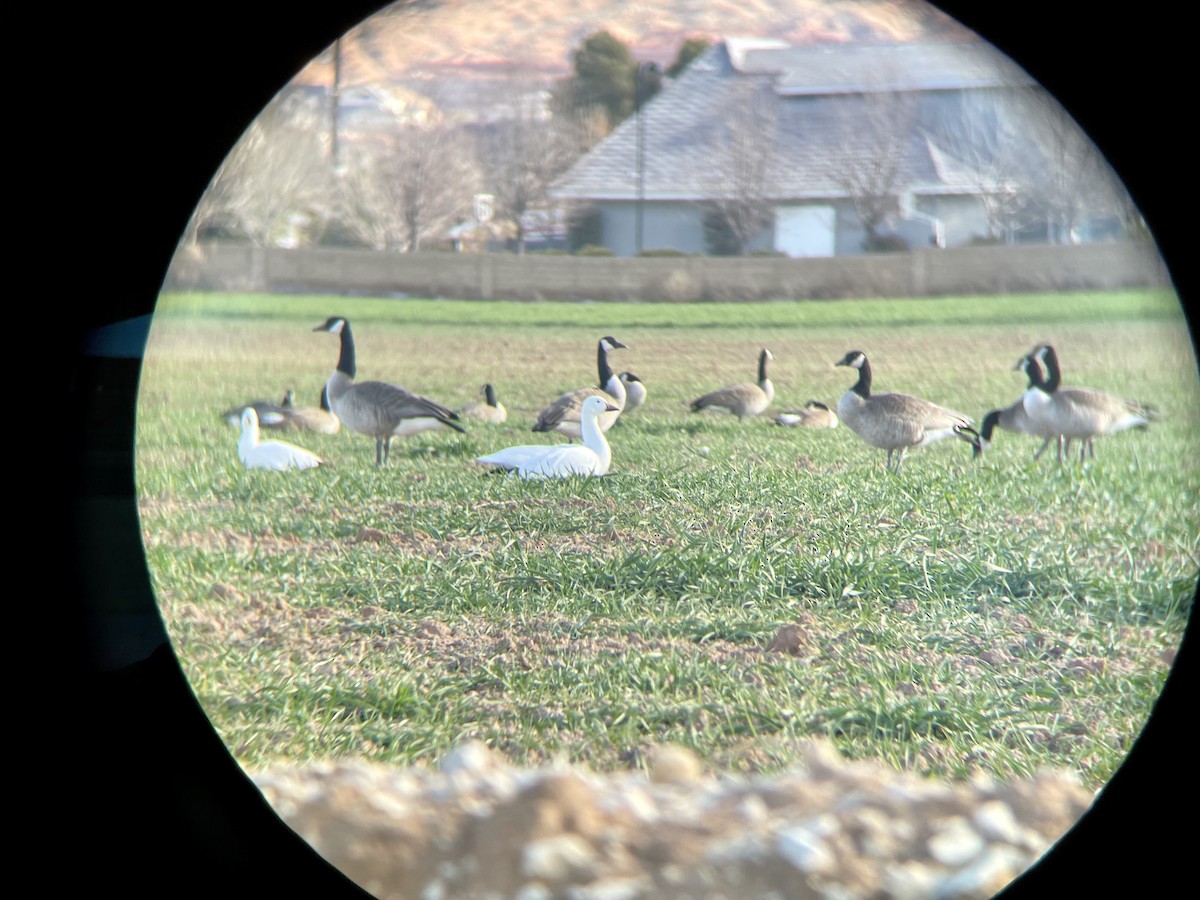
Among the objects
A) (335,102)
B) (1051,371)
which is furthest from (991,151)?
(335,102)

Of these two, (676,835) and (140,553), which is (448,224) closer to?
(140,553)

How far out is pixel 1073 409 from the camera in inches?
116

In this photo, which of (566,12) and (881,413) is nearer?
(566,12)

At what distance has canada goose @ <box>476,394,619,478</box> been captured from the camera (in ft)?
10.1

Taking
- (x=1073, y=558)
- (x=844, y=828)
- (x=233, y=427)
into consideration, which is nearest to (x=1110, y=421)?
(x=1073, y=558)

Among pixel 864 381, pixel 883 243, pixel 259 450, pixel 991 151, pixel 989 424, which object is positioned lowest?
pixel 259 450

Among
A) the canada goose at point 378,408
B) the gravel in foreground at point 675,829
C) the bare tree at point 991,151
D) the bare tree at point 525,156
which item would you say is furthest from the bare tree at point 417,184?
the gravel in foreground at point 675,829

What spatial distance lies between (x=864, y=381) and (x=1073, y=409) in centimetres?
53

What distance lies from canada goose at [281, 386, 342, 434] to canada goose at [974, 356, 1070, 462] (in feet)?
5.82

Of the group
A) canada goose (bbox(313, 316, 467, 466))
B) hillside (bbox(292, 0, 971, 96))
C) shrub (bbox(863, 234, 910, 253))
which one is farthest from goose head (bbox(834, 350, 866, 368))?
canada goose (bbox(313, 316, 467, 466))

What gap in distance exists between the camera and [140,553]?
2.92 meters

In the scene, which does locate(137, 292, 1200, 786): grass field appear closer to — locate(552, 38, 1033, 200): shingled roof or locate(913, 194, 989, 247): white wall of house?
locate(913, 194, 989, 247): white wall of house

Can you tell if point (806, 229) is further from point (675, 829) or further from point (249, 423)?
point (249, 423)

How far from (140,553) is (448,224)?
115 centimetres
